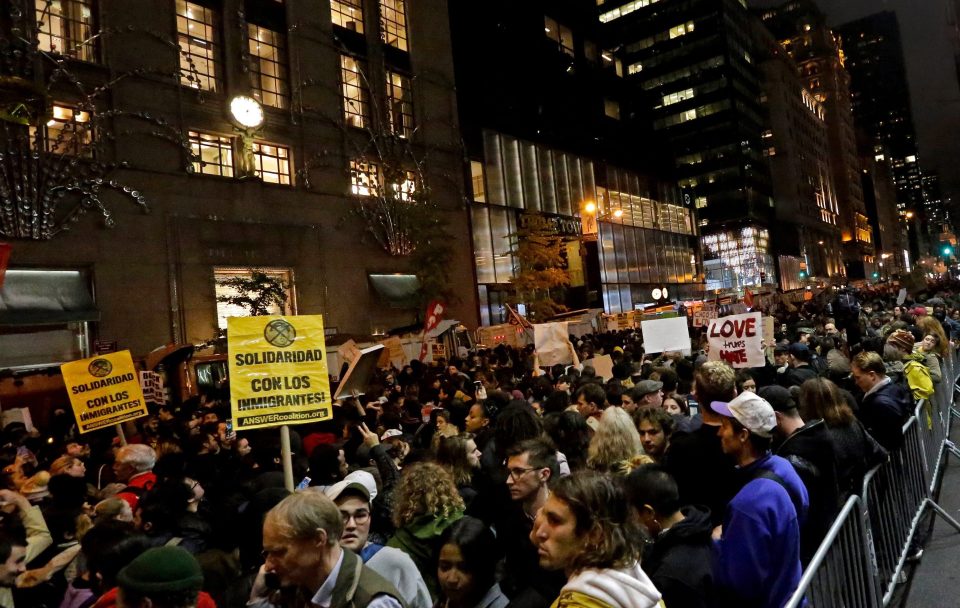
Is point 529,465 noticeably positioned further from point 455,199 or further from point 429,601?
point 455,199

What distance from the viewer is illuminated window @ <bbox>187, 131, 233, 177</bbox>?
24.2 meters

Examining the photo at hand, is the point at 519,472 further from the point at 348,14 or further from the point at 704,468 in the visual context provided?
the point at 348,14

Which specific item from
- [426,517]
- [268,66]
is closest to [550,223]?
[268,66]

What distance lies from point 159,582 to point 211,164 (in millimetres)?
24685

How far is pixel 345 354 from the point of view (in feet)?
39.1

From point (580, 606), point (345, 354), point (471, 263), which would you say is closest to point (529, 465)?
point (580, 606)

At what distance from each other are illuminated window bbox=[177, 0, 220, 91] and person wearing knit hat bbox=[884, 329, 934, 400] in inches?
942

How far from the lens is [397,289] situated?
30094 mm

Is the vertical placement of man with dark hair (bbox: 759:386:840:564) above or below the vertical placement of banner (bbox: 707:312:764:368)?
below

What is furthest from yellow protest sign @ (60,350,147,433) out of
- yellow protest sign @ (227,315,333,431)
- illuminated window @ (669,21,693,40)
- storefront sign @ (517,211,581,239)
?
illuminated window @ (669,21,693,40)

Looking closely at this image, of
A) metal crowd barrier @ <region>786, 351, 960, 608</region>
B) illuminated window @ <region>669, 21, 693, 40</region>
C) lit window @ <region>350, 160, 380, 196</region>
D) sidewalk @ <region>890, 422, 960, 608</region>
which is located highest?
illuminated window @ <region>669, 21, 693, 40</region>

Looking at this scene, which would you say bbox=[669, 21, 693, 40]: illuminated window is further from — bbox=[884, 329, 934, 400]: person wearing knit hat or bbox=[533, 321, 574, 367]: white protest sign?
bbox=[884, 329, 934, 400]: person wearing knit hat

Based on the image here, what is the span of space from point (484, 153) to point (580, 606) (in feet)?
119

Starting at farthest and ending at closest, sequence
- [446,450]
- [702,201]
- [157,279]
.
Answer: [702,201], [157,279], [446,450]
